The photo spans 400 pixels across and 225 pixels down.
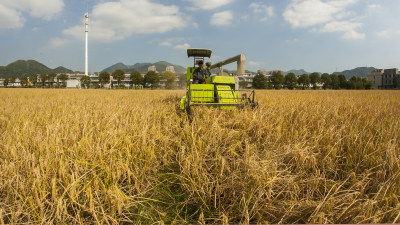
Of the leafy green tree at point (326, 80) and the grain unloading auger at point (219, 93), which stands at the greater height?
the leafy green tree at point (326, 80)

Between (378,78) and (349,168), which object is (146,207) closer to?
(349,168)

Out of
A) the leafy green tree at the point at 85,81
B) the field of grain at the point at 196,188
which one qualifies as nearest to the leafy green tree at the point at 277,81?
the leafy green tree at the point at 85,81

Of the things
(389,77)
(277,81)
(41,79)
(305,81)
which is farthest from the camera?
(41,79)

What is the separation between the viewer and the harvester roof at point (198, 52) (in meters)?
7.41

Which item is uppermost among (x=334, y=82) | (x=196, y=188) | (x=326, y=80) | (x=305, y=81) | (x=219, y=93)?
(x=326, y=80)

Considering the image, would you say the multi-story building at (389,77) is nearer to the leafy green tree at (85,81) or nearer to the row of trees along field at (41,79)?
the leafy green tree at (85,81)

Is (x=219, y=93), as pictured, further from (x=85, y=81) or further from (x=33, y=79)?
(x=33, y=79)

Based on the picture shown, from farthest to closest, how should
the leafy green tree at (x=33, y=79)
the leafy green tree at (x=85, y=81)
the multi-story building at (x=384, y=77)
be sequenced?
1. the leafy green tree at (x=33, y=79)
2. the multi-story building at (x=384, y=77)
3. the leafy green tree at (x=85, y=81)

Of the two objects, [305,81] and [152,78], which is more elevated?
[152,78]

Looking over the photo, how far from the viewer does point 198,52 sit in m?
7.60

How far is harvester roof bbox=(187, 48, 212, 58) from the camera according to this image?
7406 millimetres

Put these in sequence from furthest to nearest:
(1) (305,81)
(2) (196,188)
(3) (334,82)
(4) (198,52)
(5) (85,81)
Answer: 1. (5) (85,81)
2. (1) (305,81)
3. (3) (334,82)
4. (4) (198,52)
5. (2) (196,188)

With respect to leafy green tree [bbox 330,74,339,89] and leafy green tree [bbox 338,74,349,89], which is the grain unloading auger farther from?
leafy green tree [bbox 338,74,349,89]

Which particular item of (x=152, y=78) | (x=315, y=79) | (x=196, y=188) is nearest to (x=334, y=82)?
(x=315, y=79)
